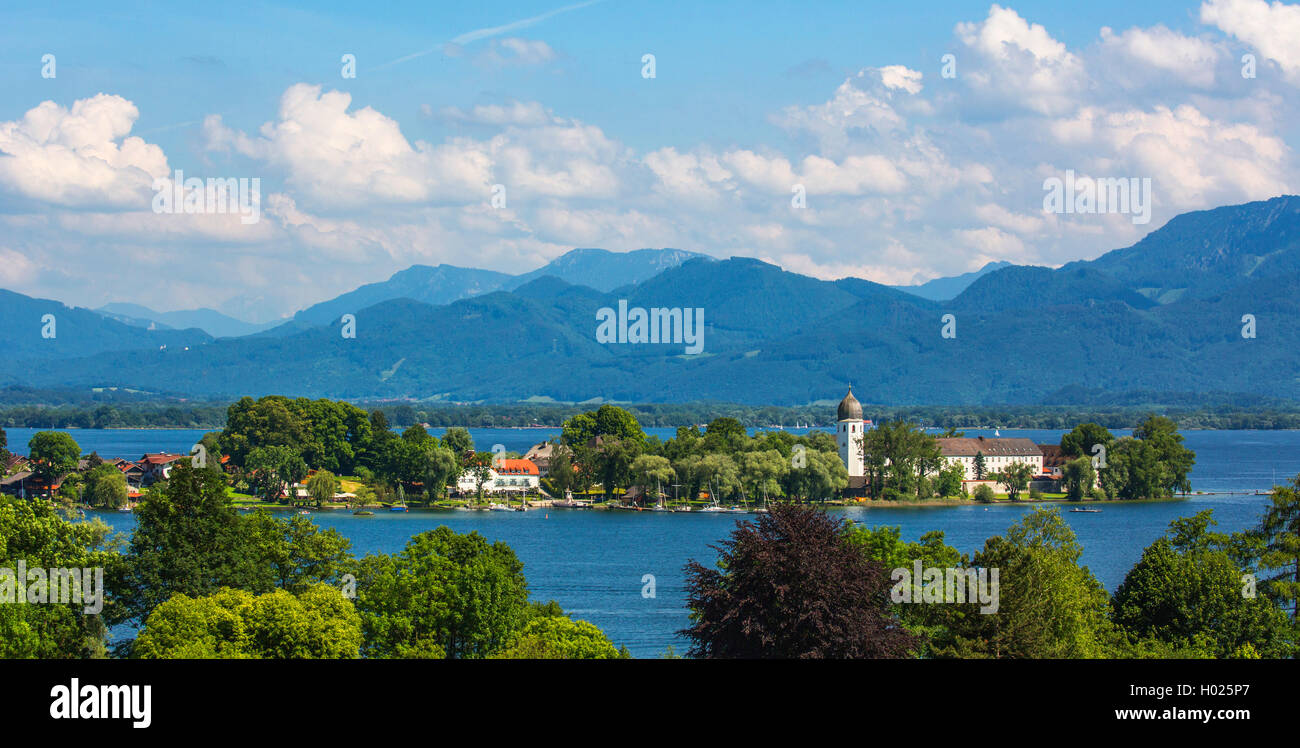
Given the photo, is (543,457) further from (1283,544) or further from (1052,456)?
(1283,544)

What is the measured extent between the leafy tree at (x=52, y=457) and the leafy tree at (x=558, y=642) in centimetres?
7271

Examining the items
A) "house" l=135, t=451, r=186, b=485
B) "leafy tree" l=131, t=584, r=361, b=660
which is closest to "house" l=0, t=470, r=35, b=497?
"house" l=135, t=451, r=186, b=485

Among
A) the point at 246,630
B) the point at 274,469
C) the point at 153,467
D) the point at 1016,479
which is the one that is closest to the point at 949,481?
the point at 1016,479

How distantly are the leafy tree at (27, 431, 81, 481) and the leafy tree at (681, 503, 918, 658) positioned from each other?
76.6 m

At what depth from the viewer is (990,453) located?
10506cm

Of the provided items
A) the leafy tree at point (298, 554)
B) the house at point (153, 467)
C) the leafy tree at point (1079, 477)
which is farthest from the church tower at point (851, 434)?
the leafy tree at point (298, 554)

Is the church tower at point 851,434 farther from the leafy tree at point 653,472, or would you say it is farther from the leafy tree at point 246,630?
the leafy tree at point 246,630

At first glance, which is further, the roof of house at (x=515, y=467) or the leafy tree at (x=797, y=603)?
the roof of house at (x=515, y=467)

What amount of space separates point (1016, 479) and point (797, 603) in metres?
79.6

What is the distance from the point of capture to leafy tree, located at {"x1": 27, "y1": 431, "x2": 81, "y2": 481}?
87.1 meters

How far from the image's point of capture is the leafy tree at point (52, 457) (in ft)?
286
